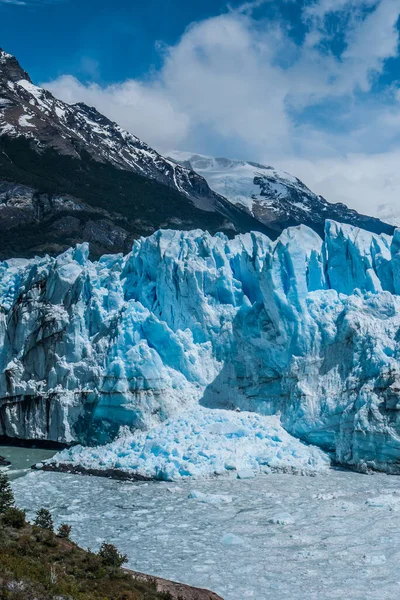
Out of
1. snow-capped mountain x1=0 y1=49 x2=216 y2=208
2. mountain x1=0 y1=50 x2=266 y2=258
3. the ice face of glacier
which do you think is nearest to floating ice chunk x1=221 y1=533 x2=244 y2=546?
the ice face of glacier

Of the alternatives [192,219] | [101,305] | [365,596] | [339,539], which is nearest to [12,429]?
[101,305]

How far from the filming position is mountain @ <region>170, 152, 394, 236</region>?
122250 millimetres

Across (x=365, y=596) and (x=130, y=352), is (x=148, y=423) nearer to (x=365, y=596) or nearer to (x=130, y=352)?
(x=130, y=352)

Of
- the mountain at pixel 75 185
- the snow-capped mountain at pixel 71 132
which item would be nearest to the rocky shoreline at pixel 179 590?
the mountain at pixel 75 185

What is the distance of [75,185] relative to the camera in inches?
3081

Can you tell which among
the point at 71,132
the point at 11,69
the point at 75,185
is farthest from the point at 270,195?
the point at 75,185

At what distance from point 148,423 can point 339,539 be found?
755 centimetres

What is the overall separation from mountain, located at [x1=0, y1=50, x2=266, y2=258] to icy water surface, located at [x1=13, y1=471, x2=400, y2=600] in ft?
156

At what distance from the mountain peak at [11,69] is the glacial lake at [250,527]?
102336 mm

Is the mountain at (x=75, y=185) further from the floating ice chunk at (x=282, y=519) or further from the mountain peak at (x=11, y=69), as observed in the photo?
the floating ice chunk at (x=282, y=519)

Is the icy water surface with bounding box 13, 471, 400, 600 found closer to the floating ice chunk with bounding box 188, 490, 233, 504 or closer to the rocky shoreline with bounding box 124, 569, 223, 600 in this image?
the floating ice chunk with bounding box 188, 490, 233, 504

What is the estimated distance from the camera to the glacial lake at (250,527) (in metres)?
9.64

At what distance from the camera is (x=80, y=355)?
764 inches

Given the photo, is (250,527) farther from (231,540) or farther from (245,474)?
(245,474)
